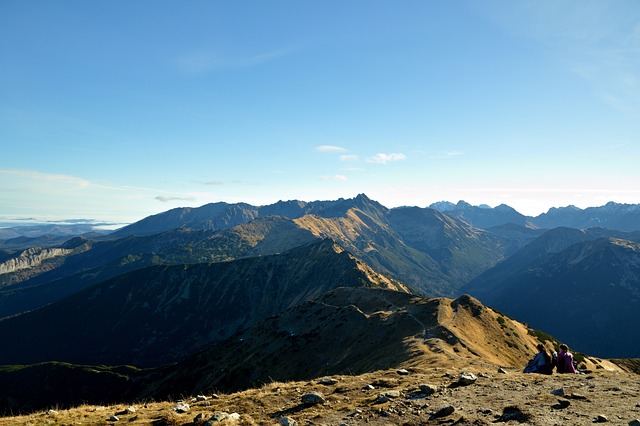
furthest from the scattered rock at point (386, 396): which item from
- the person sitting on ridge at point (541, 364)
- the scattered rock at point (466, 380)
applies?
the person sitting on ridge at point (541, 364)

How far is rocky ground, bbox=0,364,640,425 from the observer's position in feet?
63.4

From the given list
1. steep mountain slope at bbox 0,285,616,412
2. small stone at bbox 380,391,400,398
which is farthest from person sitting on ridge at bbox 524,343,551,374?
small stone at bbox 380,391,400,398

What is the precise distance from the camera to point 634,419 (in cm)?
1766

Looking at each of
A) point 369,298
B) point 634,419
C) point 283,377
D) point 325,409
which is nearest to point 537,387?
point 634,419

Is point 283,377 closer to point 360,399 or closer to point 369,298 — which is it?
point 369,298

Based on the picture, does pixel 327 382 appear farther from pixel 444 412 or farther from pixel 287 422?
pixel 444 412

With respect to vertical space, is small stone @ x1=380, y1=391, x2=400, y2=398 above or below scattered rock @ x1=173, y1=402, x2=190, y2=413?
above

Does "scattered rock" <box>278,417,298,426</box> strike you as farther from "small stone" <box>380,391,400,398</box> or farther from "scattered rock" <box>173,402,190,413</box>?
"scattered rock" <box>173,402,190,413</box>

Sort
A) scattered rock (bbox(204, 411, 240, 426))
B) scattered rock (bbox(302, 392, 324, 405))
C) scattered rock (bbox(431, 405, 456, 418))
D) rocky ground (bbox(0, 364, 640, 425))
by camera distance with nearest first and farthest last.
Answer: scattered rock (bbox(204, 411, 240, 426))
rocky ground (bbox(0, 364, 640, 425))
scattered rock (bbox(431, 405, 456, 418))
scattered rock (bbox(302, 392, 324, 405))

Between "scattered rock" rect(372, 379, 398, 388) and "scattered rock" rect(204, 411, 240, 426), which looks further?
"scattered rock" rect(372, 379, 398, 388)

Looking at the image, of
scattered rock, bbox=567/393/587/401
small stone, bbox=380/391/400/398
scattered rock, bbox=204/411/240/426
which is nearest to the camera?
scattered rock, bbox=204/411/240/426

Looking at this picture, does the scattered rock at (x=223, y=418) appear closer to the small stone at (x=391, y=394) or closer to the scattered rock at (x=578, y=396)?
the small stone at (x=391, y=394)

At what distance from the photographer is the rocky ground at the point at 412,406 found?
19328 mm

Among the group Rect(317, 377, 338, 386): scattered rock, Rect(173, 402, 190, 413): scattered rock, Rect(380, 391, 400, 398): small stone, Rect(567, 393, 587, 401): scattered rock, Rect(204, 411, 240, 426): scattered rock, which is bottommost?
Rect(317, 377, 338, 386): scattered rock
